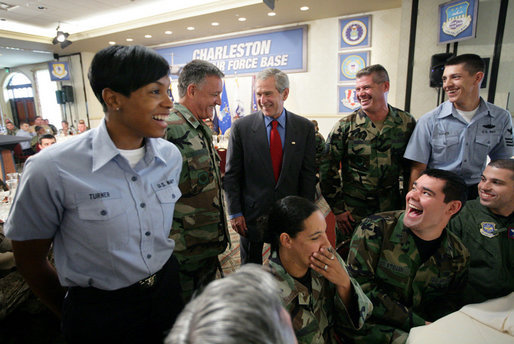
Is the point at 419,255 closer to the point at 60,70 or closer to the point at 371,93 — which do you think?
the point at 371,93

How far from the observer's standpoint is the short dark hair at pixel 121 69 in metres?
0.94

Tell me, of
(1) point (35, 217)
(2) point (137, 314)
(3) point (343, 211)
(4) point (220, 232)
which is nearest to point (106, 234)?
(1) point (35, 217)

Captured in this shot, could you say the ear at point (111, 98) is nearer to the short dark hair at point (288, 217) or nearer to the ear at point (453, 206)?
the short dark hair at point (288, 217)

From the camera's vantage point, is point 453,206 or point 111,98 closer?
point 111,98

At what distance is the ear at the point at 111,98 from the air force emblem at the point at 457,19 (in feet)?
17.7

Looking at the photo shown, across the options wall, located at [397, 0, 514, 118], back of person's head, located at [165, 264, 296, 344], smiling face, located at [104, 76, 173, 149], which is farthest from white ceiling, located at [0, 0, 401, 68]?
back of person's head, located at [165, 264, 296, 344]

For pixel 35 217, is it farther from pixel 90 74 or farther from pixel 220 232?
pixel 220 232

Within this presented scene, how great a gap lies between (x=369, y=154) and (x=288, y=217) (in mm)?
1233

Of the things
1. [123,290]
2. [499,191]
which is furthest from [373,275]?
[123,290]

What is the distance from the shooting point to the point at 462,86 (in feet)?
6.77

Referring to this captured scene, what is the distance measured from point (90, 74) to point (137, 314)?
0.84 m

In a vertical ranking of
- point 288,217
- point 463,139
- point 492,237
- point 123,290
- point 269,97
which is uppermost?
point 269,97

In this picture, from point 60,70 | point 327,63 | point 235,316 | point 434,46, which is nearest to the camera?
point 235,316

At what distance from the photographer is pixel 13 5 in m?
6.83
